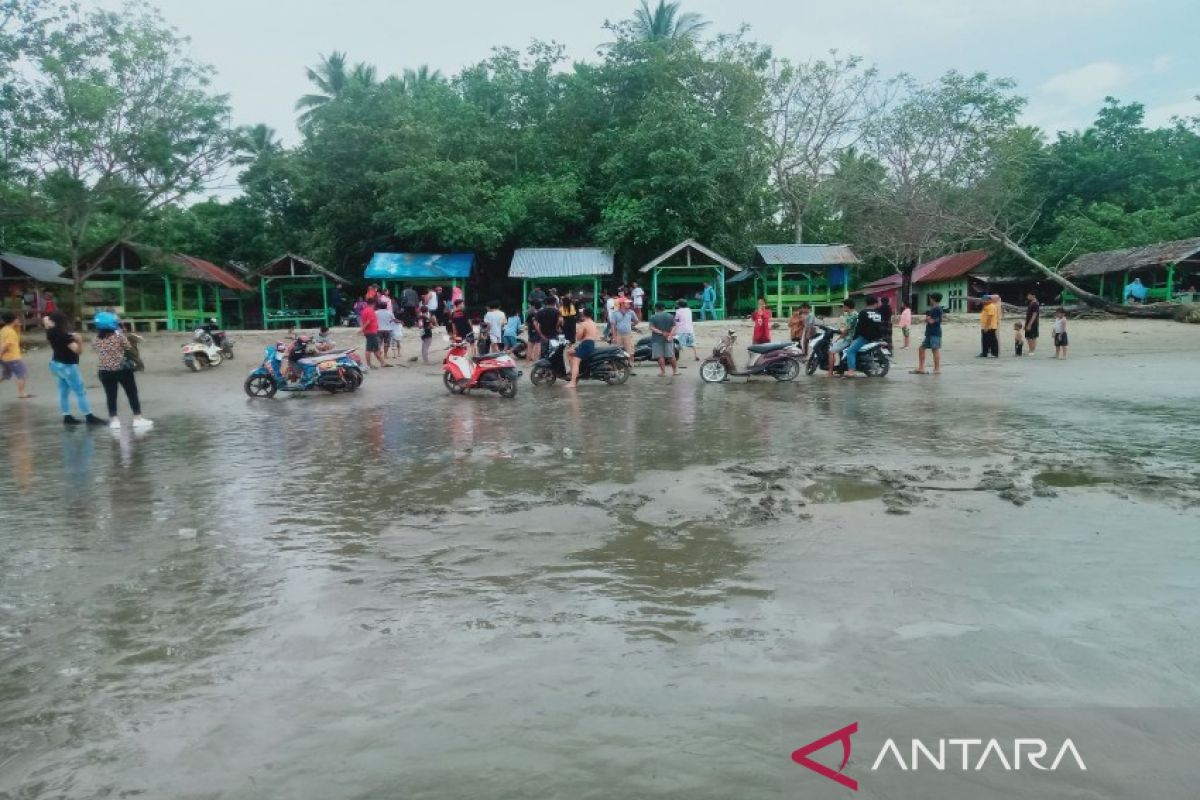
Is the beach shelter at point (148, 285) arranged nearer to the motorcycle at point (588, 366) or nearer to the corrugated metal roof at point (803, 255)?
the motorcycle at point (588, 366)

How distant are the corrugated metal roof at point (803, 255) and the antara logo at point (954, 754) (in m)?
30.2

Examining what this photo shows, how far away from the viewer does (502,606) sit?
167 inches

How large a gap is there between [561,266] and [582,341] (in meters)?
17.7

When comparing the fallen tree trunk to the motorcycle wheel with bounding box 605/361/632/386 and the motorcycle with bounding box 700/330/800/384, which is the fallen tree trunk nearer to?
the motorcycle with bounding box 700/330/800/384

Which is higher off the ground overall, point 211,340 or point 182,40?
point 182,40

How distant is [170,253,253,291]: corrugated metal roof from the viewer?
29766 millimetres

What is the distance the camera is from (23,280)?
3475 cm

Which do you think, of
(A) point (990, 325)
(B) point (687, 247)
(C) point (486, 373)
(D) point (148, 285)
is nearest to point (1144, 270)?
(B) point (687, 247)


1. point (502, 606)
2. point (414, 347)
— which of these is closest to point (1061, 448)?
point (502, 606)

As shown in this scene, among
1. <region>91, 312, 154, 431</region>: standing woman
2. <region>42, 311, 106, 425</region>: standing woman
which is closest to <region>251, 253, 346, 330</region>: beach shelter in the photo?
<region>42, 311, 106, 425</region>: standing woman

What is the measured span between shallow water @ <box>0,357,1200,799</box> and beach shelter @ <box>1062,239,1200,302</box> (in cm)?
2649

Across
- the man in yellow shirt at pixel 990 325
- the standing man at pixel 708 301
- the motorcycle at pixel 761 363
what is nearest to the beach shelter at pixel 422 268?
the standing man at pixel 708 301

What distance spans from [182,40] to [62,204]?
20.9ft

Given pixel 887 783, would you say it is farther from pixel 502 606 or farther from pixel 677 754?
pixel 502 606
